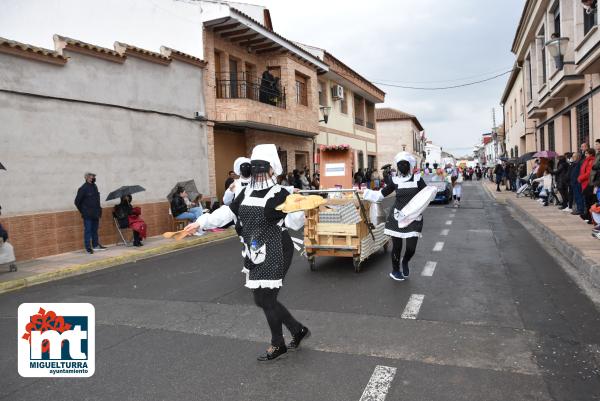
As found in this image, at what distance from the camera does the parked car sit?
840 inches

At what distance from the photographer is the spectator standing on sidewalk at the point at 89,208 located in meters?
10.7

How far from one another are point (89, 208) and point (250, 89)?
10150 millimetres

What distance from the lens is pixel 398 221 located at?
22.7 feet

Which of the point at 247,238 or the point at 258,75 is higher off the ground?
the point at 258,75

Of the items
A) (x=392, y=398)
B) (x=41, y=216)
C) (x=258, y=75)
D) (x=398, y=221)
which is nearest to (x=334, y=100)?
(x=258, y=75)

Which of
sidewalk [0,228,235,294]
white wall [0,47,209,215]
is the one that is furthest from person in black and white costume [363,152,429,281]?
white wall [0,47,209,215]

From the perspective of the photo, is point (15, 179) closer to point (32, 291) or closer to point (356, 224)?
point (32, 291)

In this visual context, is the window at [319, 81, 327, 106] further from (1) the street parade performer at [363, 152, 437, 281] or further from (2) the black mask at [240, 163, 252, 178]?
(2) the black mask at [240, 163, 252, 178]

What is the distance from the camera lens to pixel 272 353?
4184mm

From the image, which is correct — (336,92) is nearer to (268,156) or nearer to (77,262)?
(77,262)

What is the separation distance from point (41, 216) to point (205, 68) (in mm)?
7575

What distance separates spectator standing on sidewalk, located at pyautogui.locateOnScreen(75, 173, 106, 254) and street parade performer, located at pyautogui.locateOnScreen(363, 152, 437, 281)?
276 inches

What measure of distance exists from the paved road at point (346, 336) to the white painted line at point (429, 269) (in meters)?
0.03

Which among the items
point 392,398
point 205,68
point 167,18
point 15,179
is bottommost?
point 392,398
